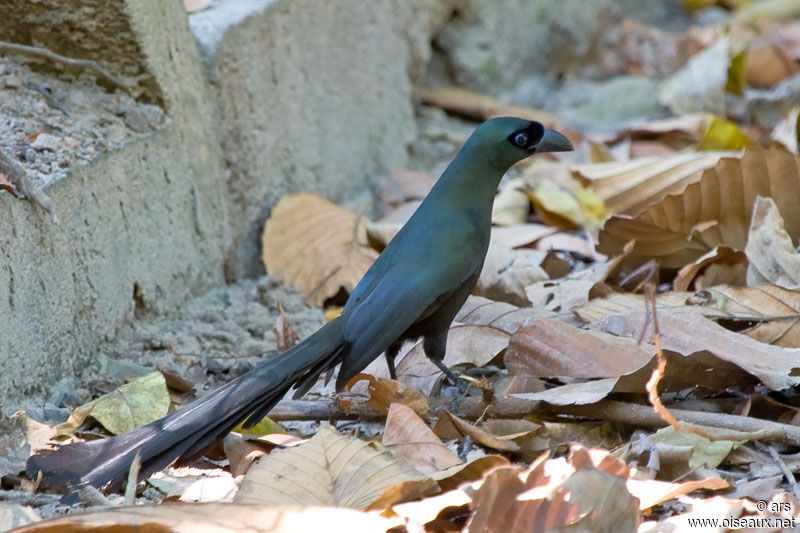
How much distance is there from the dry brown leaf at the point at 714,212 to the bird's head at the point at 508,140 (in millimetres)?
387

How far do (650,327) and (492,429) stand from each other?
528 millimetres

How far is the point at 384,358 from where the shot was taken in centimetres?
287

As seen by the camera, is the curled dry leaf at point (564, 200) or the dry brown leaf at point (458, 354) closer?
the dry brown leaf at point (458, 354)

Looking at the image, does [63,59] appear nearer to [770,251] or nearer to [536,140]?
[536,140]

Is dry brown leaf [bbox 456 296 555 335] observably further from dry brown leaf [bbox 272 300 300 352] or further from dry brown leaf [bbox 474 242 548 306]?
dry brown leaf [bbox 272 300 300 352]

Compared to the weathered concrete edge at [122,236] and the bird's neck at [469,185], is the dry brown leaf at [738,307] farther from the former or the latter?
the weathered concrete edge at [122,236]

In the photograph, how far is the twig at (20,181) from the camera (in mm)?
2291

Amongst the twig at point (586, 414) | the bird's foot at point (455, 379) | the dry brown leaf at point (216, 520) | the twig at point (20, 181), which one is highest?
the twig at point (20, 181)

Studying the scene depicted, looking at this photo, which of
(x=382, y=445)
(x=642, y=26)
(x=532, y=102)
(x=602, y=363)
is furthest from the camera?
(x=642, y=26)

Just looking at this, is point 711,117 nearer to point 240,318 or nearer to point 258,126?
point 258,126

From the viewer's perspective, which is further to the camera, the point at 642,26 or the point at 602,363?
the point at 642,26

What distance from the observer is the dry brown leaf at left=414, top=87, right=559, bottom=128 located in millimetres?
4977

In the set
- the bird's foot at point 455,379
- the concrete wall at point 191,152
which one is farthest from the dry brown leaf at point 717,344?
the concrete wall at point 191,152

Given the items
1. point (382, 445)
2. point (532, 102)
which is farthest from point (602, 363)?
point (532, 102)
